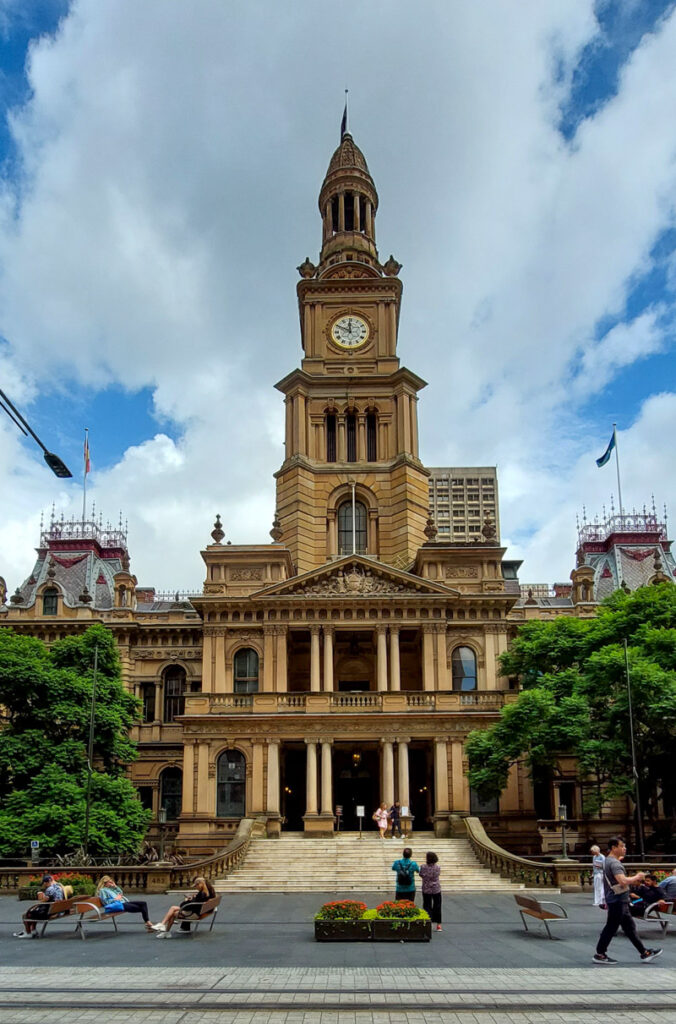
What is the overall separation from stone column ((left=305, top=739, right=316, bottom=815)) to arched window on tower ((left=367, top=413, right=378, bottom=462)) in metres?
20.3

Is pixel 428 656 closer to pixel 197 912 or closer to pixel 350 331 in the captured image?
pixel 350 331

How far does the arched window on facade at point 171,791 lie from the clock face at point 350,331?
29.1 metres

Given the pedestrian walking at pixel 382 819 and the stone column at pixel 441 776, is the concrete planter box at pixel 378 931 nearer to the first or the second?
the pedestrian walking at pixel 382 819

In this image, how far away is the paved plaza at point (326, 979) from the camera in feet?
44.0

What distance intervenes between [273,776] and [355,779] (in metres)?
6.25

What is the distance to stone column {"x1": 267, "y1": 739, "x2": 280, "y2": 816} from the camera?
47.9m

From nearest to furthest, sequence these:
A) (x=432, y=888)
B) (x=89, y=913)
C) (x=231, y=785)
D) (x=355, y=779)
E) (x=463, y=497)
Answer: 1. (x=89, y=913)
2. (x=432, y=888)
3. (x=231, y=785)
4. (x=355, y=779)
5. (x=463, y=497)

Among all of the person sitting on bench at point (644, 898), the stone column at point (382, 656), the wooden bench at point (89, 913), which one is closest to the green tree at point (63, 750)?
the stone column at point (382, 656)

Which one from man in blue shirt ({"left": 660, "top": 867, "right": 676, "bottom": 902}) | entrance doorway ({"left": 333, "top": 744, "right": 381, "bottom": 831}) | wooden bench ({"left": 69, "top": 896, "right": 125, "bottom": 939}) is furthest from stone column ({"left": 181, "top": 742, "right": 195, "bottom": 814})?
man in blue shirt ({"left": 660, "top": 867, "right": 676, "bottom": 902})

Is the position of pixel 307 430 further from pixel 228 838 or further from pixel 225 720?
pixel 228 838

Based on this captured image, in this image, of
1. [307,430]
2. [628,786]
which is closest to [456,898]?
[628,786]

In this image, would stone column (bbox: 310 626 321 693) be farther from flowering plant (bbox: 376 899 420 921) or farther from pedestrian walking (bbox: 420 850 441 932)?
flowering plant (bbox: 376 899 420 921)

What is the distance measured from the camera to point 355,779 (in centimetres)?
5300

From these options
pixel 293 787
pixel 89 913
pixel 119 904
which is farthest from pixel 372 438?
pixel 89 913
